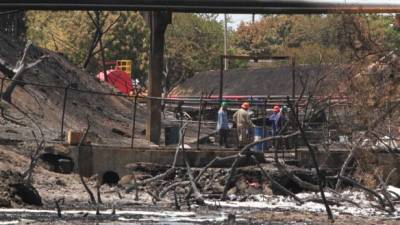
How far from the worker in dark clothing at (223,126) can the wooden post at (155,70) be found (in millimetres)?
2483

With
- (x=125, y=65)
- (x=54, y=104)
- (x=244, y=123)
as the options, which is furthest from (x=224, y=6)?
(x=125, y=65)

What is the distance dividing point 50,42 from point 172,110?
30.6 meters

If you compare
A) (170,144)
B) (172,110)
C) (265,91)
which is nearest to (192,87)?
(265,91)

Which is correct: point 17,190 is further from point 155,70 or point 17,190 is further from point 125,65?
point 125,65

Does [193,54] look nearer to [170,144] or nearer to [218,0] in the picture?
[170,144]

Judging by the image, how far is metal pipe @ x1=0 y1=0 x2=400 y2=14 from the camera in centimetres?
1998

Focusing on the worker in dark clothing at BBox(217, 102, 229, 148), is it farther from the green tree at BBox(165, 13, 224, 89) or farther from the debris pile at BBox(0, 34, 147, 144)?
the green tree at BBox(165, 13, 224, 89)

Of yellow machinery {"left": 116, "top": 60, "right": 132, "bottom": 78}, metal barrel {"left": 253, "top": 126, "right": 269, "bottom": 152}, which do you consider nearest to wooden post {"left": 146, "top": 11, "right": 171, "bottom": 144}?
metal barrel {"left": 253, "top": 126, "right": 269, "bottom": 152}

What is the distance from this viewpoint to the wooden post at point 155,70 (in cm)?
2912

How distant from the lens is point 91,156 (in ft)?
85.6

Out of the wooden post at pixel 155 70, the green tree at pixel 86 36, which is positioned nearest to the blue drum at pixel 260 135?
the wooden post at pixel 155 70

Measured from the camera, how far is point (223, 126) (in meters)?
27.6

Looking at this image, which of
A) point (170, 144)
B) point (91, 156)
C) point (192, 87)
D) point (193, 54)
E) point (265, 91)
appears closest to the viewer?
point (91, 156)

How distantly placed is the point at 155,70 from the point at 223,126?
3648mm
